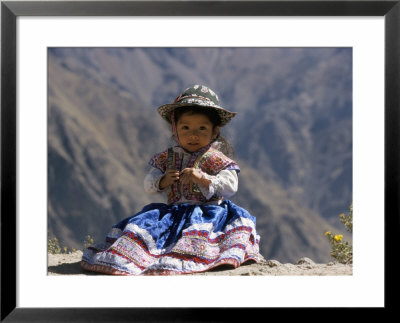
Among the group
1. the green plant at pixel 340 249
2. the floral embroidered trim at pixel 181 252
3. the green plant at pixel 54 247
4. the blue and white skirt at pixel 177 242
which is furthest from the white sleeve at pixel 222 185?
the green plant at pixel 54 247

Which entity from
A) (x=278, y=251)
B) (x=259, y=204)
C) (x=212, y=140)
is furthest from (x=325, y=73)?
(x=212, y=140)

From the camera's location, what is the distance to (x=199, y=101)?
17.5 feet

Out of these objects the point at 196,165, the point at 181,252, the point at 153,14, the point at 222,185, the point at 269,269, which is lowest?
the point at 269,269

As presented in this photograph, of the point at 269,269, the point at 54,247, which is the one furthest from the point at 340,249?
the point at 54,247

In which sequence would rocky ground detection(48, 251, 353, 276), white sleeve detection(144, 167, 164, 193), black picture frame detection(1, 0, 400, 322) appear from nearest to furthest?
black picture frame detection(1, 0, 400, 322)
rocky ground detection(48, 251, 353, 276)
white sleeve detection(144, 167, 164, 193)

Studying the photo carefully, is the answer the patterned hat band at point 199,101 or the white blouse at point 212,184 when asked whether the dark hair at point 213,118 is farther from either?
the white blouse at point 212,184

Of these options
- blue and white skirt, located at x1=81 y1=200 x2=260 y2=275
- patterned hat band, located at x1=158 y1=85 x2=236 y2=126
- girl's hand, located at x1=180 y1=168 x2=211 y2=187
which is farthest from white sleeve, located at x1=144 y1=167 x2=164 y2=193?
patterned hat band, located at x1=158 y1=85 x2=236 y2=126

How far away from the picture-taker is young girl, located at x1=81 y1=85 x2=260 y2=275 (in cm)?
504

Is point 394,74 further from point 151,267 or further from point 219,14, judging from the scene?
point 151,267

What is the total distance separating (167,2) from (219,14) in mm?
347

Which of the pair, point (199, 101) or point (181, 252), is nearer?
point (181, 252)

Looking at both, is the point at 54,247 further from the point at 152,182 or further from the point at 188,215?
the point at 188,215

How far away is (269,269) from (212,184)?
2.61 ft

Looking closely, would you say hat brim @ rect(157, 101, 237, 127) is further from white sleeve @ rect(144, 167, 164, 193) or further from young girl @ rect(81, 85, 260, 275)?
white sleeve @ rect(144, 167, 164, 193)
